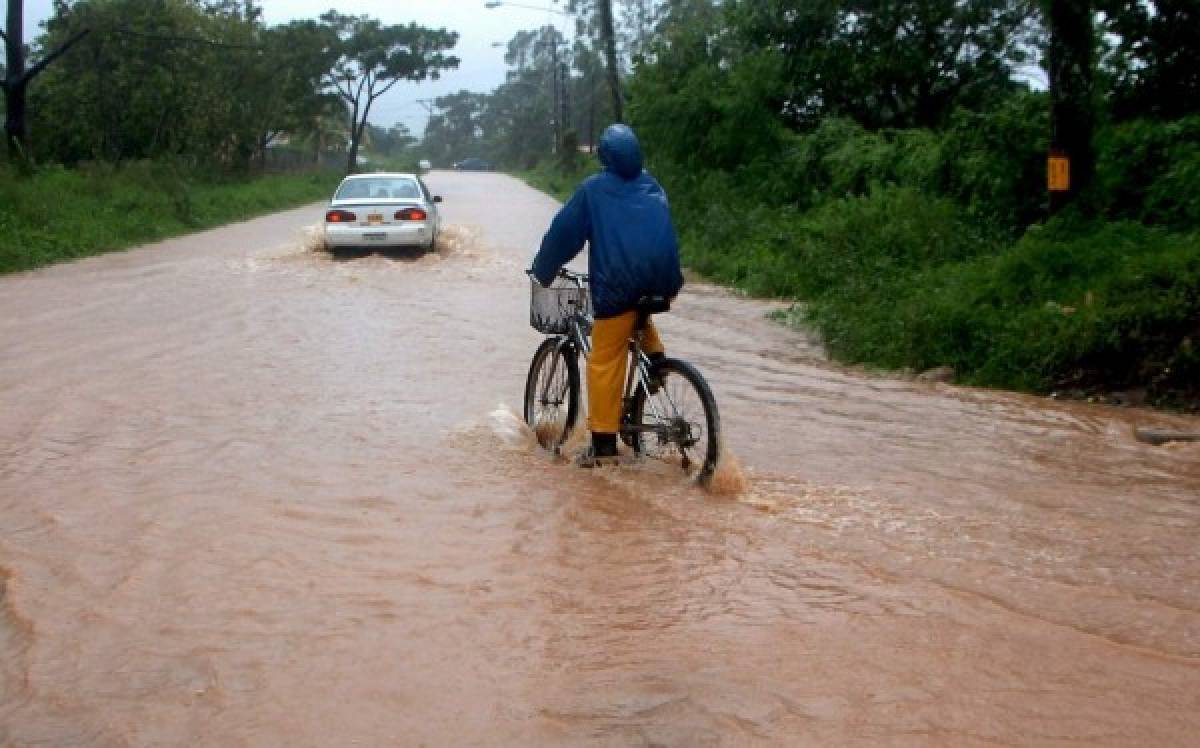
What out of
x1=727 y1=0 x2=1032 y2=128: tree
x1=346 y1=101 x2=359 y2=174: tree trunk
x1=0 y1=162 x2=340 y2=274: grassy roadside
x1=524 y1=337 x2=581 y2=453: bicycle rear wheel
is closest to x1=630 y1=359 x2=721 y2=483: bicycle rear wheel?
x1=524 y1=337 x2=581 y2=453: bicycle rear wheel

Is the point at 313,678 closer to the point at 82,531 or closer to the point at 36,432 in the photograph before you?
the point at 82,531

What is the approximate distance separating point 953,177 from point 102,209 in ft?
52.7

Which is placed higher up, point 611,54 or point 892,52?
point 611,54

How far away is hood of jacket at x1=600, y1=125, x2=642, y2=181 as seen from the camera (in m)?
6.22

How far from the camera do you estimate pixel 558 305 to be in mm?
6875

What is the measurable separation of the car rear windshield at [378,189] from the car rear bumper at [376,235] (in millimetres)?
638

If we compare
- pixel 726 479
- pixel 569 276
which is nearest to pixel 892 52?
pixel 569 276

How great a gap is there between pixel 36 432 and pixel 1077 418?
642 centimetres

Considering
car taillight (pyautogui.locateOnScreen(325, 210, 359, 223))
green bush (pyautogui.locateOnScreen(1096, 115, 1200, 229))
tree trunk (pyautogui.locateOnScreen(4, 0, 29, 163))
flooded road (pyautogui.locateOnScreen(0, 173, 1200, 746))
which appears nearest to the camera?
flooded road (pyautogui.locateOnScreen(0, 173, 1200, 746))

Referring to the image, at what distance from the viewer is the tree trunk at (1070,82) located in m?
11.2

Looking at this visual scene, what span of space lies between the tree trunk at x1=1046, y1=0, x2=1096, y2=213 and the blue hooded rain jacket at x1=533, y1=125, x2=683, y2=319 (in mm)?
6419

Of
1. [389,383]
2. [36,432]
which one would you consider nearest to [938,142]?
→ [389,383]

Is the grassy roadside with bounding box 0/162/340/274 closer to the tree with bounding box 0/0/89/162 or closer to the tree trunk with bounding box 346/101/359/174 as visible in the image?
the tree with bounding box 0/0/89/162

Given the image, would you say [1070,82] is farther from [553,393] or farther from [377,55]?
[377,55]
